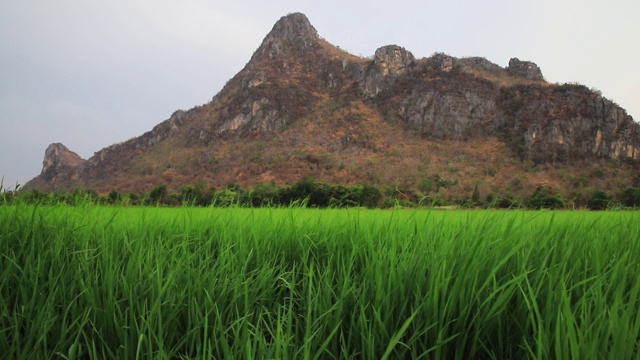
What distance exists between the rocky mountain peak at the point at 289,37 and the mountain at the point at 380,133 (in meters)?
0.66

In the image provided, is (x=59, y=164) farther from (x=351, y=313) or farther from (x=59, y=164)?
(x=351, y=313)

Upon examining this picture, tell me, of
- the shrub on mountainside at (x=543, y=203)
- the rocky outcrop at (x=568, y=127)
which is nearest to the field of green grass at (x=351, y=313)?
the shrub on mountainside at (x=543, y=203)

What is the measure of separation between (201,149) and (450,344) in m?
88.8

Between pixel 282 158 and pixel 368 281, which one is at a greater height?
pixel 282 158

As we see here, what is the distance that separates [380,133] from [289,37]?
55.2 metres

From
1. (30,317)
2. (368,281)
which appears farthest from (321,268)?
(30,317)

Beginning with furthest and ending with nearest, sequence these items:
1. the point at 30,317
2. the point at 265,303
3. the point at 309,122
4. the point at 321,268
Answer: the point at 309,122 → the point at 321,268 → the point at 265,303 → the point at 30,317

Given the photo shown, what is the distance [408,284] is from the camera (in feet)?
3.75

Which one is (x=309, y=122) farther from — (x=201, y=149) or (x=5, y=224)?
(x=5, y=224)

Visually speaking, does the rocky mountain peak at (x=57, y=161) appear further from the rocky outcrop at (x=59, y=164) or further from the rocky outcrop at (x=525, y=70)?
the rocky outcrop at (x=525, y=70)

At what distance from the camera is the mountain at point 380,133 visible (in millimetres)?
62156

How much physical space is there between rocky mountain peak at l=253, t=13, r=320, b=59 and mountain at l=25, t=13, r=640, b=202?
2.17ft

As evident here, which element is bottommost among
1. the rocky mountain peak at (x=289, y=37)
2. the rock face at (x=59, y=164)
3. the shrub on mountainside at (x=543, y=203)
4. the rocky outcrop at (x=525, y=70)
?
the shrub on mountainside at (x=543, y=203)

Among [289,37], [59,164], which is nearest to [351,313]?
[289,37]
